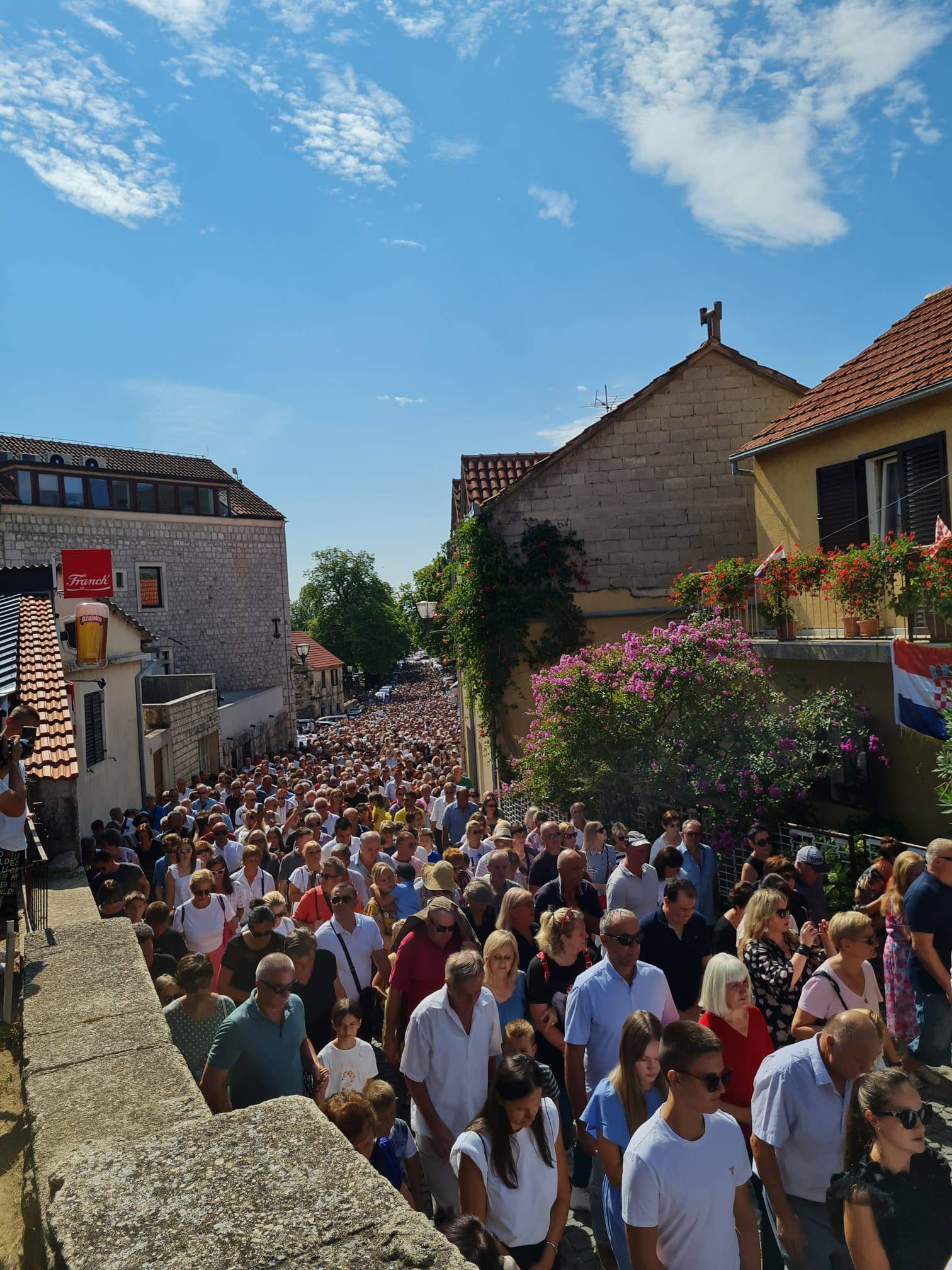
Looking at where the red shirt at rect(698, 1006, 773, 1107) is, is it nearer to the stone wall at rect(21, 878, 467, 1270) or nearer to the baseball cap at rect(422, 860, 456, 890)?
the stone wall at rect(21, 878, 467, 1270)

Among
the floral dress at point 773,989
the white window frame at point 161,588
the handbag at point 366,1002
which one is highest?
the white window frame at point 161,588

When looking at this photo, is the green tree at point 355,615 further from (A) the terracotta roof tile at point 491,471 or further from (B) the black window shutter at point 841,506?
(B) the black window shutter at point 841,506

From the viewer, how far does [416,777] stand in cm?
1738

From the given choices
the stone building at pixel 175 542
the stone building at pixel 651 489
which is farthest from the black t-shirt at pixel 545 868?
the stone building at pixel 175 542

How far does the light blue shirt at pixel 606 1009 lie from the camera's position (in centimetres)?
459

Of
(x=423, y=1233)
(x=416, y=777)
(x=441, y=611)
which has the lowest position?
(x=416, y=777)

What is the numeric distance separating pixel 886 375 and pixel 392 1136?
11568 millimetres

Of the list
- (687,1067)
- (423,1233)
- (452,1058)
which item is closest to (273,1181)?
(423,1233)

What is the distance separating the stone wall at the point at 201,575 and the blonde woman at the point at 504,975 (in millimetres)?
33693

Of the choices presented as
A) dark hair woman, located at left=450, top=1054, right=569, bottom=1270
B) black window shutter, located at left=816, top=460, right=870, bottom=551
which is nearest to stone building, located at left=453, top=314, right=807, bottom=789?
black window shutter, located at left=816, top=460, right=870, bottom=551

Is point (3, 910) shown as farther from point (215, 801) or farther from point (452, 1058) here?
point (215, 801)

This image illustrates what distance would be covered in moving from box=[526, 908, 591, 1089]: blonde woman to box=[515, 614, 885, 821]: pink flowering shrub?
5741 millimetres

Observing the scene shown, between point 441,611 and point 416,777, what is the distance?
4920 mm

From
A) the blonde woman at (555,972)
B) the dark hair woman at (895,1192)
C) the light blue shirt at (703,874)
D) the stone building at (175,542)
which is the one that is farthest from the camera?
the stone building at (175,542)
